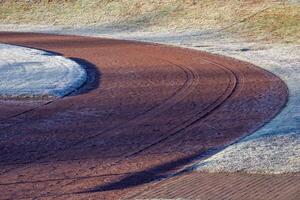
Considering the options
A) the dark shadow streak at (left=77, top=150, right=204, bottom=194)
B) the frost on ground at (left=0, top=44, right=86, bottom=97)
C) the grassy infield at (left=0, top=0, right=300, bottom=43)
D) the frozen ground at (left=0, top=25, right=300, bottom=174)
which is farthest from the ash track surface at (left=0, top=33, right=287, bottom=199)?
the grassy infield at (left=0, top=0, right=300, bottom=43)

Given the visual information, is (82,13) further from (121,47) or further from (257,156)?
(257,156)

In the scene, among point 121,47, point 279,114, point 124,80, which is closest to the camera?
point 279,114

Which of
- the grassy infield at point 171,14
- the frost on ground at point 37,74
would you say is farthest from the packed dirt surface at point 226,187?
the grassy infield at point 171,14

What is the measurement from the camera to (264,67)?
928 inches

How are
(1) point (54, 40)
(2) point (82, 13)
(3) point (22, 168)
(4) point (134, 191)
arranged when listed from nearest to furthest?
(4) point (134, 191), (3) point (22, 168), (1) point (54, 40), (2) point (82, 13)

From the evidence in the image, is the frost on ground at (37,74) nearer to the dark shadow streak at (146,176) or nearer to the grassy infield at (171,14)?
the dark shadow streak at (146,176)

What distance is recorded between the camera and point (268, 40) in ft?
101

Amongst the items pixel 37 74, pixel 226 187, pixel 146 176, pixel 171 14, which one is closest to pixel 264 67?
pixel 37 74

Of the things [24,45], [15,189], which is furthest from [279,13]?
[15,189]

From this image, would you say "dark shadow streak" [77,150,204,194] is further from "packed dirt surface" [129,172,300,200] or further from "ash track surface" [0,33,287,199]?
"packed dirt surface" [129,172,300,200]

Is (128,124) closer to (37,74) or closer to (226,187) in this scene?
(226,187)

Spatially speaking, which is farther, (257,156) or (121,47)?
(121,47)

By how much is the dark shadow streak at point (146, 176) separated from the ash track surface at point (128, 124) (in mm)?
14

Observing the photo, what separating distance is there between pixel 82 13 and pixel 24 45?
11296 mm
